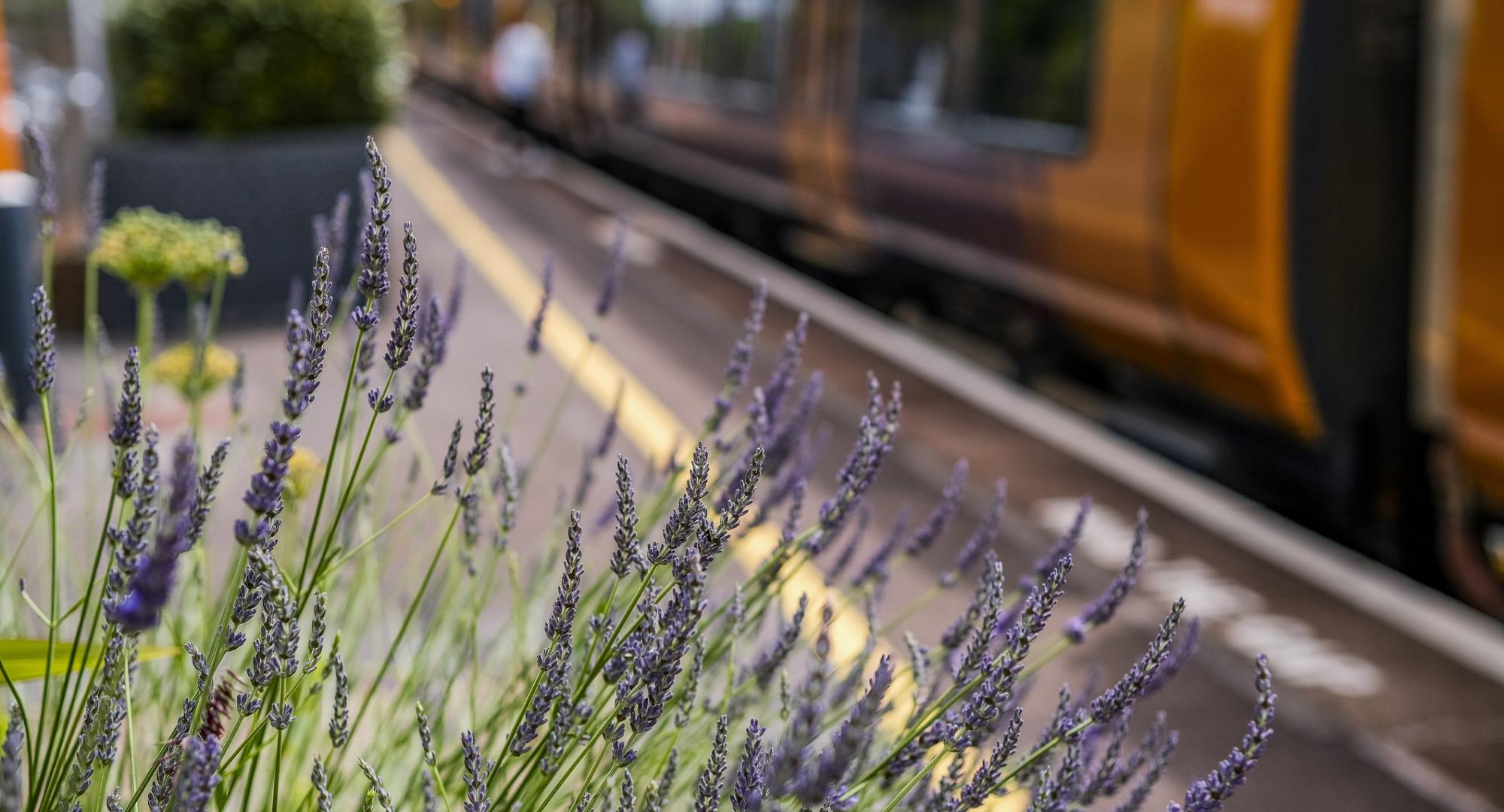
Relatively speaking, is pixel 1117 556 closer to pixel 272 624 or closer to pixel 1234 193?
pixel 1234 193

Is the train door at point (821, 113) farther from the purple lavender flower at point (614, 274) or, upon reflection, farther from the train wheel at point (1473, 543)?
the purple lavender flower at point (614, 274)

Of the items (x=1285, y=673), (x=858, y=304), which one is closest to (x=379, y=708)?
(x=1285, y=673)

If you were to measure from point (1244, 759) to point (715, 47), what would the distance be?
9.57 m

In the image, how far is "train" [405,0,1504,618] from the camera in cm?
330

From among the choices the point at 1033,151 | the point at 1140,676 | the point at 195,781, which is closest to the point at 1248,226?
the point at 1033,151

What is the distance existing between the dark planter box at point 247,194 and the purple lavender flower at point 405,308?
5.30m

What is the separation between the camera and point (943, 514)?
1348 mm

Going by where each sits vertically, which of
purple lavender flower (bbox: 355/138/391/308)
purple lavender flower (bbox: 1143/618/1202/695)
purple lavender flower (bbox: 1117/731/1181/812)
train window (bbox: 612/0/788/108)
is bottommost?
purple lavender flower (bbox: 1117/731/1181/812)

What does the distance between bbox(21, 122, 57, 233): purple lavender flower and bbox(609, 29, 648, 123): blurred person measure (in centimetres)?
1091

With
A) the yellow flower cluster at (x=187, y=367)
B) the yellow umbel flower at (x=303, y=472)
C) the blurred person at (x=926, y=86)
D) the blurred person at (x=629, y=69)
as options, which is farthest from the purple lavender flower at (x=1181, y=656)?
the blurred person at (x=629, y=69)

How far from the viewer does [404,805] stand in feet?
3.83

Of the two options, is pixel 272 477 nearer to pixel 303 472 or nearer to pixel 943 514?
pixel 943 514

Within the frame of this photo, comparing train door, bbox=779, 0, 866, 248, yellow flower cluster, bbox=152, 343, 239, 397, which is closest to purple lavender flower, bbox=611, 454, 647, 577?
yellow flower cluster, bbox=152, 343, 239, 397

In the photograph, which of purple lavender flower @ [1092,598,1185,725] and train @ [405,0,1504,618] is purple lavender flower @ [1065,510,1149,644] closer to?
purple lavender flower @ [1092,598,1185,725]
